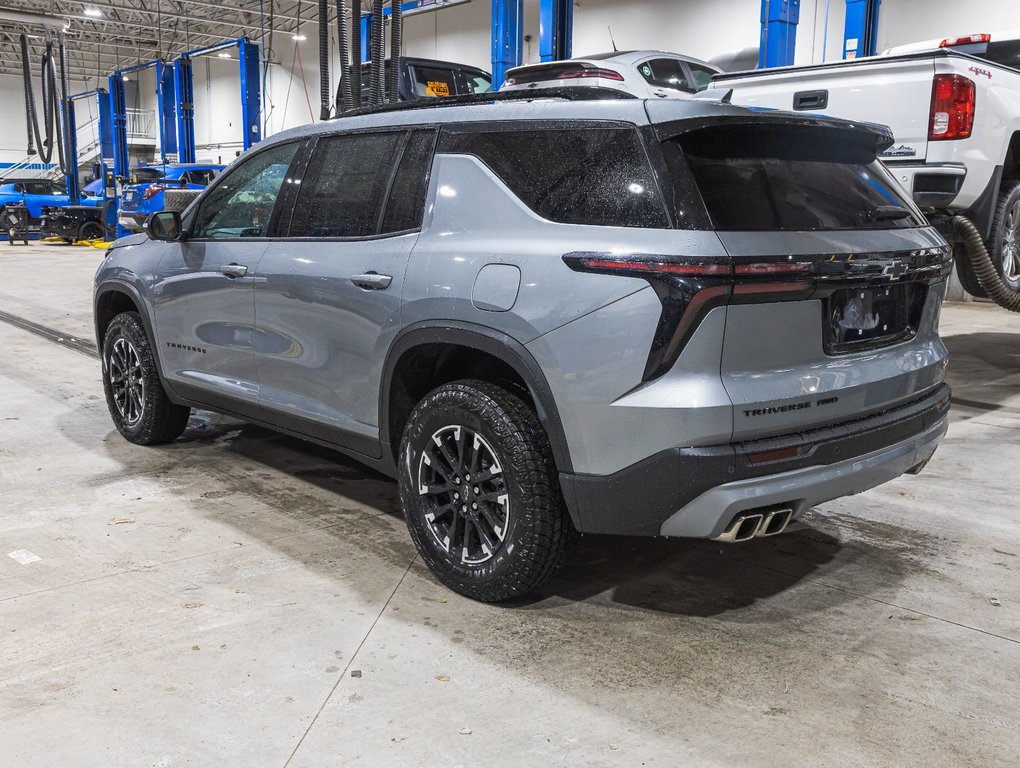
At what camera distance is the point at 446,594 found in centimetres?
342

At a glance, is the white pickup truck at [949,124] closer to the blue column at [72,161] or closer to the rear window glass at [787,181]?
the rear window glass at [787,181]

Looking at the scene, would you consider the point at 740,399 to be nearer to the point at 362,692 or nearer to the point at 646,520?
the point at 646,520

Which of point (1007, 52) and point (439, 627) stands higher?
point (1007, 52)

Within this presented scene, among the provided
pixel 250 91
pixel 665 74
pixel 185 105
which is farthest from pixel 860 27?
pixel 185 105

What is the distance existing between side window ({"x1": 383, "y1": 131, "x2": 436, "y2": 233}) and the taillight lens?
23.2ft

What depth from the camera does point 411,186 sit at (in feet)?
11.7

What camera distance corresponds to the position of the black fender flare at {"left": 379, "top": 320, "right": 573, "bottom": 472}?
2953 millimetres

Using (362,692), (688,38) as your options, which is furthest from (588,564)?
(688,38)

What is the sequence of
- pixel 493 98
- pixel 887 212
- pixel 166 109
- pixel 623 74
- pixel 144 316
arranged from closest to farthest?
pixel 887 212 → pixel 493 98 → pixel 144 316 → pixel 623 74 → pixel 166 109

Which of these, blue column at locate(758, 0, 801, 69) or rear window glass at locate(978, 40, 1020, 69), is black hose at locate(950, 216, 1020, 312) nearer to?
rear window glass at locate(978, 40, 1020, 69)

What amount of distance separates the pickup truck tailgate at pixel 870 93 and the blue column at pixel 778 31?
14.3 feet

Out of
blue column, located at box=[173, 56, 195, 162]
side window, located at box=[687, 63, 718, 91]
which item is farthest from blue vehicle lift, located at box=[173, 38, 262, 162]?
side window, located at box=[687, 63, 718, 91]

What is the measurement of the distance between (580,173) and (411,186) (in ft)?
2.71

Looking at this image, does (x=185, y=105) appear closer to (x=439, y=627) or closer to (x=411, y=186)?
(x=411, y=186)
